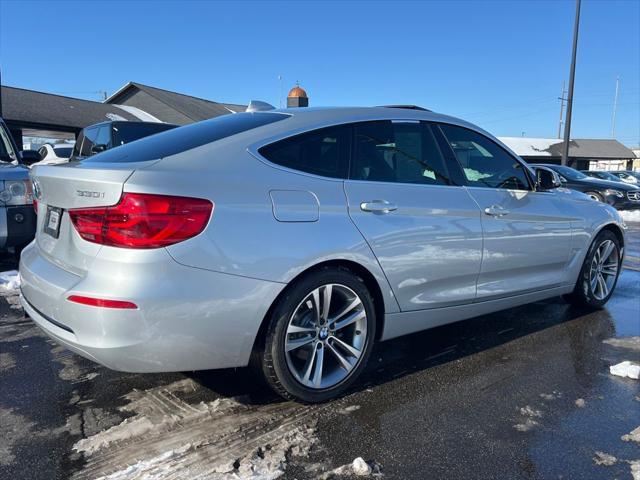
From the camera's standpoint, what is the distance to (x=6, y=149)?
626 centimetres

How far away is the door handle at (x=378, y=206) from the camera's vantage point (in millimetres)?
2988

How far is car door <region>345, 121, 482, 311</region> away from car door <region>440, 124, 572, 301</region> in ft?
0.56

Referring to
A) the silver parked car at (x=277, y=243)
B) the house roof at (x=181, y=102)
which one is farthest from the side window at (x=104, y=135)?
the house roof at (x=181, y=102)

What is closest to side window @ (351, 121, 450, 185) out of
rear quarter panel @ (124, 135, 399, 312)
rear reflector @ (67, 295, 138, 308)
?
rear quarter panel @ (124, 135, 399, 312)

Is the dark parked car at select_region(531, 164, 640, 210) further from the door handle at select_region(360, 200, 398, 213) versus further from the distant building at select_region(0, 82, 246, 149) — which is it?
the distant building at select_region(0, 82, 246, 149)

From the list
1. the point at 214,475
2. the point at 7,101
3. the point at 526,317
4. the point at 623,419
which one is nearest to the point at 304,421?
the point at 214,475

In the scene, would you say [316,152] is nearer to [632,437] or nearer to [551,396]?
[551,396]

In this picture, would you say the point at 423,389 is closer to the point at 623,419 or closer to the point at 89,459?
the point at 623,419

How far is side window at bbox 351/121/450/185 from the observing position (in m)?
3.17

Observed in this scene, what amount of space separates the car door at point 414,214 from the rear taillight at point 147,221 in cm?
93

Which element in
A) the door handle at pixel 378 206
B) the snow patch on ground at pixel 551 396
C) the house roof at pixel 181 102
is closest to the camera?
the door handle at pixel 378 206

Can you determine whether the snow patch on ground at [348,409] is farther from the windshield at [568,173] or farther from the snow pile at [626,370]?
the windshield at [568,173]

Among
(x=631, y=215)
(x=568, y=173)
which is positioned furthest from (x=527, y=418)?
(x=631, y=215)

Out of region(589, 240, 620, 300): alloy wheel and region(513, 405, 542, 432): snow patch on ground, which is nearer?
region(513, 405, 542, 432): snow patch on ground
